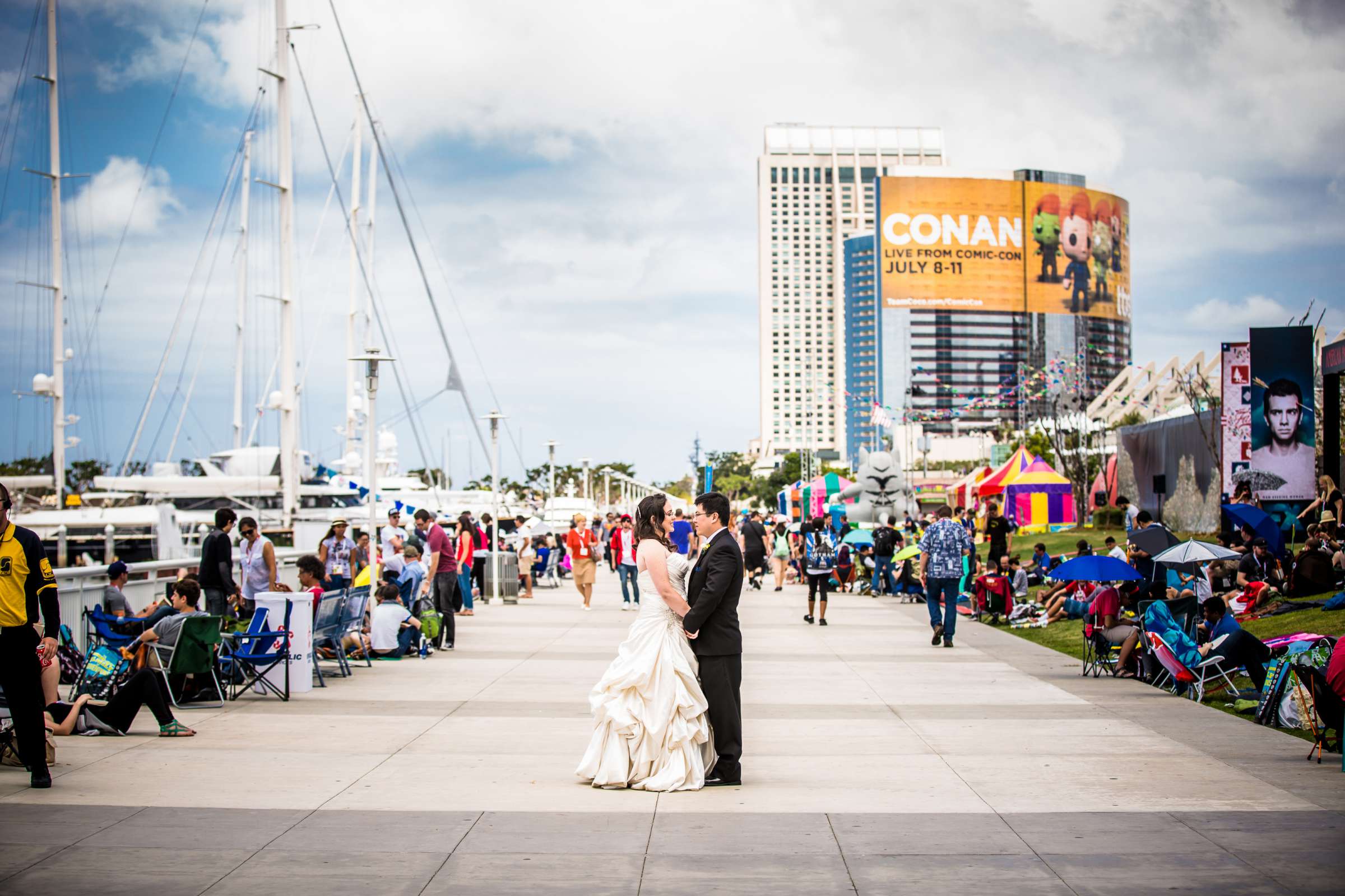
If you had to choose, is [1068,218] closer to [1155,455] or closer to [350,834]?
[1155,455]

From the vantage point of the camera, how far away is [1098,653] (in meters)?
13.3

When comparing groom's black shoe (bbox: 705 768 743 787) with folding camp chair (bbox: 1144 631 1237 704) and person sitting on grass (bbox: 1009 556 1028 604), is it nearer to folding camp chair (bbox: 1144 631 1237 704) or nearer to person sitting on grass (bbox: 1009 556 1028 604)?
folding camp chair (bbox: 1144 631 1237 704)

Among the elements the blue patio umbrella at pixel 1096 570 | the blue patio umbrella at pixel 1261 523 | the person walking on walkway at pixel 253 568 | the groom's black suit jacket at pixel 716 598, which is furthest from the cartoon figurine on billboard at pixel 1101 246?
the groom's black suit jacket at pixel 716 598

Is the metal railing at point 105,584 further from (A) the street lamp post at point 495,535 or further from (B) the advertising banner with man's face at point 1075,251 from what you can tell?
(B) the advertising banner with man's face at point 1075,251

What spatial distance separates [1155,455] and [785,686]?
3031cm

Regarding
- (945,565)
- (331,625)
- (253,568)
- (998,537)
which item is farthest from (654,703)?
(998,537)

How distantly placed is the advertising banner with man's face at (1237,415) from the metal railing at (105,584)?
1751cm

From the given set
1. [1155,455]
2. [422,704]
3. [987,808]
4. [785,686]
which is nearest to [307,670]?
[422,704]

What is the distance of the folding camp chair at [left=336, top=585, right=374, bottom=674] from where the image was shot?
13609 millimetres

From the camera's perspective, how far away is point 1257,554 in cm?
1755

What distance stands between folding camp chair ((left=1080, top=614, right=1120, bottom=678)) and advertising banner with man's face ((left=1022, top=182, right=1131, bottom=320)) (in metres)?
159

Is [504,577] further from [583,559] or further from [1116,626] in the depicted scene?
[1116,626]

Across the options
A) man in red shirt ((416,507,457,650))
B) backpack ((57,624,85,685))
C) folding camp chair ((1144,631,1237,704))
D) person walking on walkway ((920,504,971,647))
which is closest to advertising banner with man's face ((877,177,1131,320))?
person walking on walkway ((920,504,971,647))

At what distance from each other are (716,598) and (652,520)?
0.65 m
